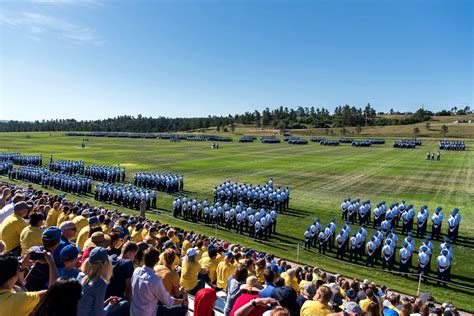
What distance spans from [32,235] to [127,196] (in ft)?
51.4

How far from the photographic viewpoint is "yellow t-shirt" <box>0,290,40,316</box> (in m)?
3.21

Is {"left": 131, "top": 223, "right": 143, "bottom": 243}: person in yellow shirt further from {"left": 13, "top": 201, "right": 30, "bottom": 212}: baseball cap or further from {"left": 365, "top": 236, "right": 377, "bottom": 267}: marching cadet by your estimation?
{"left": 365, "top": 236, "right": 377, "bottom": 267}: marching cadet

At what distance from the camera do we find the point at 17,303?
10.6 ft

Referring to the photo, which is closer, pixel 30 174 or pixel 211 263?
pixel 211 263

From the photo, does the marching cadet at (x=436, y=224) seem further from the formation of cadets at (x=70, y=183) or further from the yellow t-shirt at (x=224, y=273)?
the formation of cadets at (x=70, y=183)

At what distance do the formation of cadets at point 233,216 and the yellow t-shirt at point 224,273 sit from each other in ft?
27.0

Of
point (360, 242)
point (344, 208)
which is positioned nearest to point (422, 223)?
point (344, 208)

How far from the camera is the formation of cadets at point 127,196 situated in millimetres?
20734

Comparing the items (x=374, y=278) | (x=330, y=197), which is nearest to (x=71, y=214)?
(x=374, y=278)

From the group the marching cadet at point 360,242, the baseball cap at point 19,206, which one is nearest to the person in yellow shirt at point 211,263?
the baseball cap at point 19,206

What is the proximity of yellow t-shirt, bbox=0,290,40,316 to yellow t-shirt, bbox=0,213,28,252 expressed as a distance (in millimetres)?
3317

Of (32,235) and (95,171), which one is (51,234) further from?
(95,171)

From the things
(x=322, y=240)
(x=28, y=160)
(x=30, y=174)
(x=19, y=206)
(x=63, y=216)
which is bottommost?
(x=322, y=240)

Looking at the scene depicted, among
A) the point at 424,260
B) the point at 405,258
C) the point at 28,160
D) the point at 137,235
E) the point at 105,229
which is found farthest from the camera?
the point at 28,160
